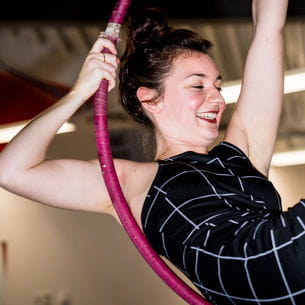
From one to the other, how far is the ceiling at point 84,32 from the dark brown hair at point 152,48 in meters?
1.78

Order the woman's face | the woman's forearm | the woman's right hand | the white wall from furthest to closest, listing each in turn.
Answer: the white wall, the woman's forearm, the woman's face, the woman's right hand

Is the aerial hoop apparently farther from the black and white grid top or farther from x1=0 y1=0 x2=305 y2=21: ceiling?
x1=0 y1=0 x2=305 y2=21: ceiling

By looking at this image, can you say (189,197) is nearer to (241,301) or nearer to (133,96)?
(241,301)

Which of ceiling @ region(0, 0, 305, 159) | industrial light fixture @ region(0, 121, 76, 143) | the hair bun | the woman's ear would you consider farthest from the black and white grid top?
industrial light fixture @ region(0, 121, 76, 143)

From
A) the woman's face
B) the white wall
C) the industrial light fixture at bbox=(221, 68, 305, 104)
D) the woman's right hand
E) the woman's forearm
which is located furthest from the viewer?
the white wall

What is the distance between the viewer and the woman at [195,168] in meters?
1.18

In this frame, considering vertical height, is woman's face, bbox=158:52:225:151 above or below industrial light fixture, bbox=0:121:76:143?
below

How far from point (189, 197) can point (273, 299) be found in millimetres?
269

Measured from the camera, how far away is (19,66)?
14.8 feet

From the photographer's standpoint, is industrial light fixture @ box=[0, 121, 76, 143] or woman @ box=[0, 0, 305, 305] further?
industrial light fixture @ box=[0, 121, 76, 143]

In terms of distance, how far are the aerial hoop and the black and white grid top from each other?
0.08 feet

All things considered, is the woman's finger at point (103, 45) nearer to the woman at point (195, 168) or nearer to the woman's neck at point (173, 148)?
the woman at point (195, 168)

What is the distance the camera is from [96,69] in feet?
4.44

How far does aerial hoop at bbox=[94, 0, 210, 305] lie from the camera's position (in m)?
1.37
